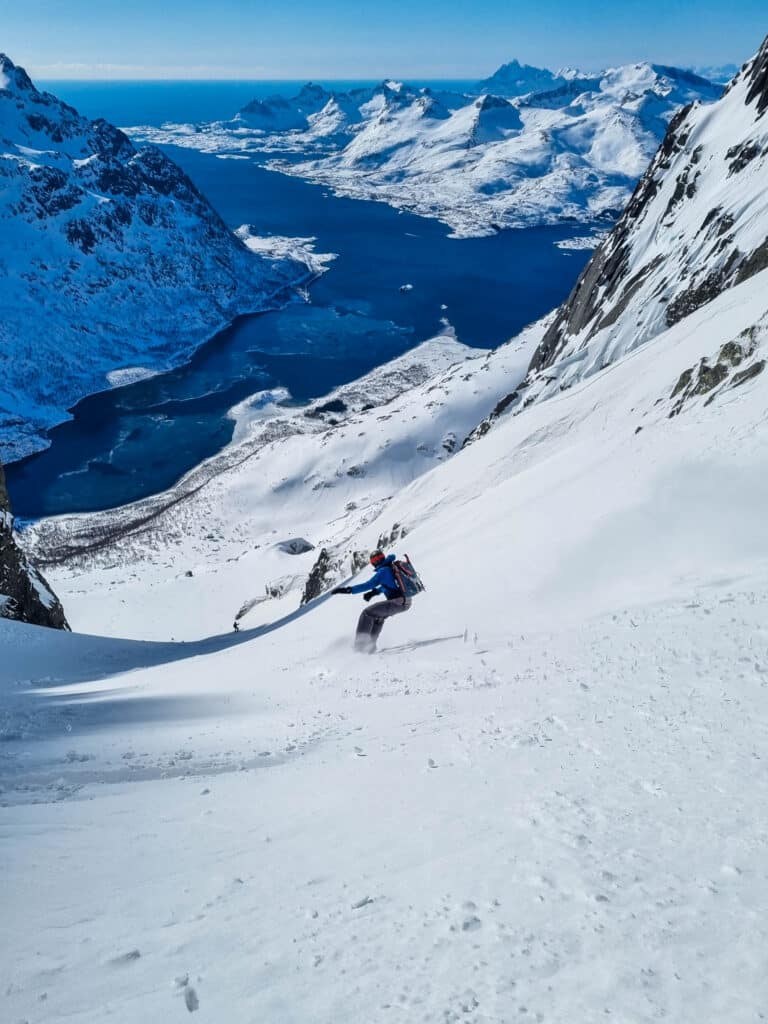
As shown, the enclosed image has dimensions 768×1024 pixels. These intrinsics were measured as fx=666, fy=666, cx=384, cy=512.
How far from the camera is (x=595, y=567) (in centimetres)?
1319

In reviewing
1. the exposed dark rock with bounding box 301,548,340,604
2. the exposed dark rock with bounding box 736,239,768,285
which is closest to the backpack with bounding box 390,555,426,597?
the exposed dark rock with bounding box 301,548,340,604

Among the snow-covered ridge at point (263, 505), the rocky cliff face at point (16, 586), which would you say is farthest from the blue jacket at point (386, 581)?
the snow-covered ridge at point (263, 505)

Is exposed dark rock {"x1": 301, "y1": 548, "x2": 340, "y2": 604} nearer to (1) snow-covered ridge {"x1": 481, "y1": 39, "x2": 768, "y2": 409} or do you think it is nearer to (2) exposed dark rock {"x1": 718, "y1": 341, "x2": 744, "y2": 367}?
(1) snow-covered ridge {"x1": 481, "y1": 39, "x2": 768, "y2": 409}

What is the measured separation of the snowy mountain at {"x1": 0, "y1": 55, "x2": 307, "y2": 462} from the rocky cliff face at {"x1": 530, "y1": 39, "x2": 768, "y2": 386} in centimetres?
9827

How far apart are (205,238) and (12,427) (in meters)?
104

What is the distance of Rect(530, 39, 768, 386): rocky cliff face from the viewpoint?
36406 mm

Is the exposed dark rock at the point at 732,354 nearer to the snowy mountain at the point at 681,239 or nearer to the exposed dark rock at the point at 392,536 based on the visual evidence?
the snowy mountain at the point at 681,239

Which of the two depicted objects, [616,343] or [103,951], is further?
[616,343]

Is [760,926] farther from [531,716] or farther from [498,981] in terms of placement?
[531,716]

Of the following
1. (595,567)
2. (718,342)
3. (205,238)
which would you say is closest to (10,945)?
(595,567)

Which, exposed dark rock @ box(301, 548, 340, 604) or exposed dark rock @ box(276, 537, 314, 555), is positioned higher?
exposed dark rock @ box(301, 548, 340, 604)

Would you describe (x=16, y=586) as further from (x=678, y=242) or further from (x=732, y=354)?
(x=678, y=242)

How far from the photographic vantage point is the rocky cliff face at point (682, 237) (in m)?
36.4

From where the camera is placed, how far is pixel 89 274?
6654 inches
